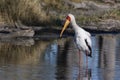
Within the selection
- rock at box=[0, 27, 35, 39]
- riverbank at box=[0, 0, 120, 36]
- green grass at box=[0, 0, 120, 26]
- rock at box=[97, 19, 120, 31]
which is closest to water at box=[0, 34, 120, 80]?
rock at box=[0, 27, 35, 39]

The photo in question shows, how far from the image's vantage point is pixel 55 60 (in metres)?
16.9

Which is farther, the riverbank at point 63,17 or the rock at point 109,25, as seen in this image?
the rock at point 109,25

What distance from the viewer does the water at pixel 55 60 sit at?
45.5 feet

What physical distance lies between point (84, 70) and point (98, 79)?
1794 mm

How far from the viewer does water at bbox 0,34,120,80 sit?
13.9 meters

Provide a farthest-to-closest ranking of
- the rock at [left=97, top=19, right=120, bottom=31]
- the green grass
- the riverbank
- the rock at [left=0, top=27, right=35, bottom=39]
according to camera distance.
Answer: the rock at [left=97, top=19, right=120, bottom=31] → the riverbank → the green grass → the rock at [left=0, top=27, right=35, bottom=39]

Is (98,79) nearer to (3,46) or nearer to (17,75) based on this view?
(17,75)

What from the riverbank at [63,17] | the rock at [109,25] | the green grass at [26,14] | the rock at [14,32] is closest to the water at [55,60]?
the rock at [14,32]

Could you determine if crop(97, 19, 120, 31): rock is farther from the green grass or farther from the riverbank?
the green grass

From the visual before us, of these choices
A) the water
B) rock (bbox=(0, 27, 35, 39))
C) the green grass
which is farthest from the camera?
the green grass

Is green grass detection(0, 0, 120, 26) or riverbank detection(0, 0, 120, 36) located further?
riverbank detection(0, 0, 120, 36)

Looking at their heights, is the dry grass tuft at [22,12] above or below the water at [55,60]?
above

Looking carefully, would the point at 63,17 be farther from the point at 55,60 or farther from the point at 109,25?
the point at 55,60

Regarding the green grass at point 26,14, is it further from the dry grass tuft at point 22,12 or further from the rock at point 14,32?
the rock at point 14,32
